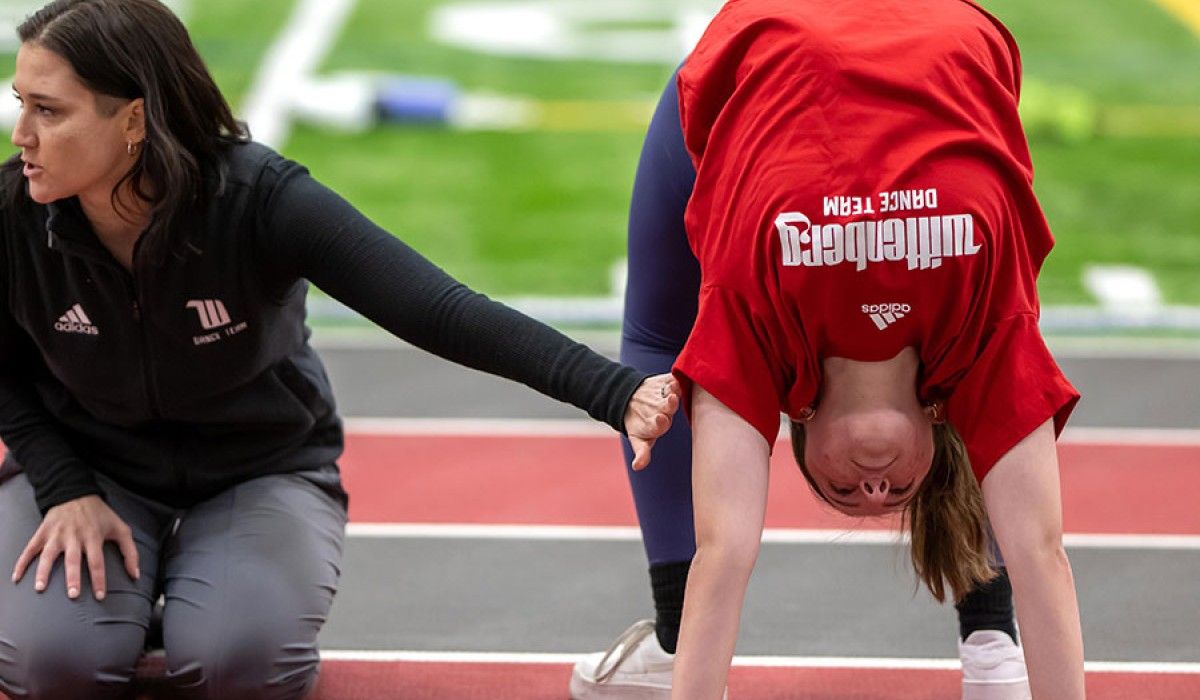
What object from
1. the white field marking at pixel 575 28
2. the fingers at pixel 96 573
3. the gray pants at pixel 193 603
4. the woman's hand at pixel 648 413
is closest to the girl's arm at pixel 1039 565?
the woman's hand at pixel 648 413

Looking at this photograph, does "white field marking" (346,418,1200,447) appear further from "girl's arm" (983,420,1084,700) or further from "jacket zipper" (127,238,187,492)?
"girl's arm" (983,420,1084,700)

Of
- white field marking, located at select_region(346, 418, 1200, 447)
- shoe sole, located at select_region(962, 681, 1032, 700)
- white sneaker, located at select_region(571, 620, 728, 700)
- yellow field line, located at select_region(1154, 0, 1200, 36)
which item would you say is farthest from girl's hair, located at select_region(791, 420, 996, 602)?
yellow field line, located at select_region(1154, 0, 1200, 36)

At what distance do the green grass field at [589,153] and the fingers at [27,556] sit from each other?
305cm

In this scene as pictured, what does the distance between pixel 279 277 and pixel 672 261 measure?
0.60 metres

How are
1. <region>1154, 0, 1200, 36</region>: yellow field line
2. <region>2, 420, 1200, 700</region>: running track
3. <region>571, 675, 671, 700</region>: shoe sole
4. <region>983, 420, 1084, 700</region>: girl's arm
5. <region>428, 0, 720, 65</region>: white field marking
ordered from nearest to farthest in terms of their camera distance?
<region>983, 420, 1084, 700</region>: girl's arm → <region>571, 675, 671, 700</region>: shoe sole → <region>2, 420, 1200, 700</region>: running track → <region>428, 0, 720, 65</region>: white field marking → <region>1154, 0, 1200, 36</region>: yellow field line

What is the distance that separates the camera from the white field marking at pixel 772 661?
2.71 m

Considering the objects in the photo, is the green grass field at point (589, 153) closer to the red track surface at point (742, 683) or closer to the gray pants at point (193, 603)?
the red track surface at point (742, 683)

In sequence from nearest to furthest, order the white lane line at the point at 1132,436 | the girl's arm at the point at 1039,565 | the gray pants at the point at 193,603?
the girl's arm at the point at 1039,565, the gray pants at the point at 193,603, the white lane line at the point at 1132,436

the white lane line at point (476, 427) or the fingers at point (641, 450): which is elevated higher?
the fingers at point (641, 450)

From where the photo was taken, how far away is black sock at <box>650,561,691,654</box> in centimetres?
246

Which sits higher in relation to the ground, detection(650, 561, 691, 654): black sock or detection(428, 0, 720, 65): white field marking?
detection(650, 561, 691, 654): black sock

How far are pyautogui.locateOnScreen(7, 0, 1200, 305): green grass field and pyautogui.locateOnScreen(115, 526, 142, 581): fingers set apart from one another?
300 centimetres

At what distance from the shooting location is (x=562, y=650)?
2814 mm

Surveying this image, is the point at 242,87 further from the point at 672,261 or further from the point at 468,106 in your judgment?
the point at 672,261
